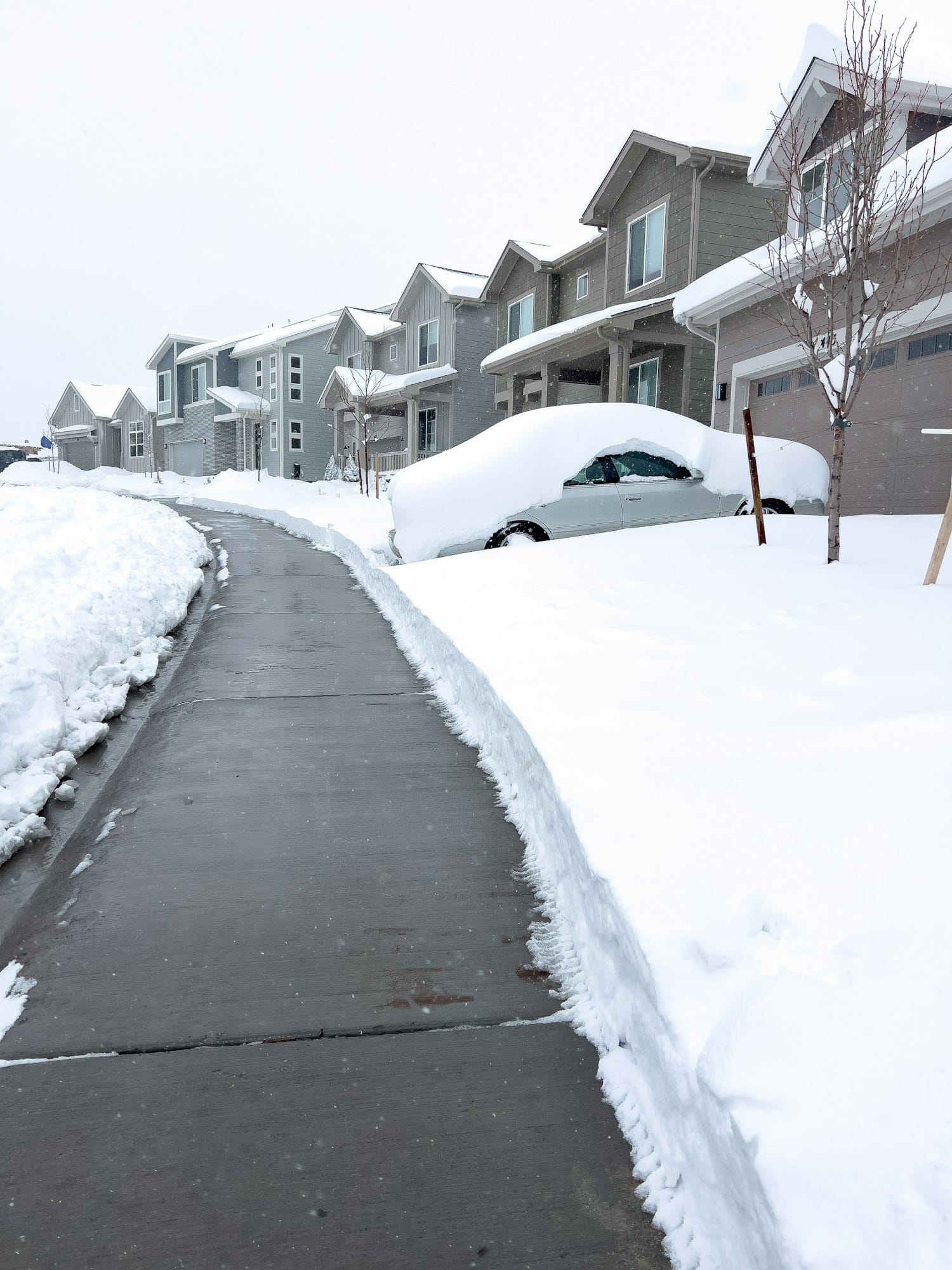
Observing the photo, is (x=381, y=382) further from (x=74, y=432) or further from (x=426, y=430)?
(x=74, y=432)

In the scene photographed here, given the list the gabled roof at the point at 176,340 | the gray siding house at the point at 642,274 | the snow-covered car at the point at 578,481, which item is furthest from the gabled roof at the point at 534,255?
the gabled roof at the point at 176,340

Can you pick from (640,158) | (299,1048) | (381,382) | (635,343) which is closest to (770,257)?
(299,1048)

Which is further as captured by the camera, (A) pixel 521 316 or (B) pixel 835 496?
(A) pixel 521 316

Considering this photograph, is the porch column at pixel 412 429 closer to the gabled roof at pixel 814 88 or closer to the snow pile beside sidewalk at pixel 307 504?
the snow pile beside sidewalk at pixel 307 504

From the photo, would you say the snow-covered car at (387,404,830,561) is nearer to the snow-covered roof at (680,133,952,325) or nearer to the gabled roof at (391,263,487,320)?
the snow-covered roof at (680,133,952,325)

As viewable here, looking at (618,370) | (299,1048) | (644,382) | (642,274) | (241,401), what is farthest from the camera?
(241,401)

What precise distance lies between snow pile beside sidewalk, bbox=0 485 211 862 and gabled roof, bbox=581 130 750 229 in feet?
40.3

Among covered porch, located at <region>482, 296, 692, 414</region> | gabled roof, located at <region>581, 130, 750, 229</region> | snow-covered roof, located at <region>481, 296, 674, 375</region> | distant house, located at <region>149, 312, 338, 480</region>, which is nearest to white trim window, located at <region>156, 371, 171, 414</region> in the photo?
distant house, located at <region>149, 312, 338, 480</region>

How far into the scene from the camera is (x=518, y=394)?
23.0 meters

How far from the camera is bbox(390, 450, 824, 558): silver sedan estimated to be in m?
9.88

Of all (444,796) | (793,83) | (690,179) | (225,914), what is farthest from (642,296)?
(225,914)

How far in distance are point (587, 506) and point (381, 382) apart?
21554 mm

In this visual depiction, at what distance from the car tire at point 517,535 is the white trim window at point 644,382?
10261 mm

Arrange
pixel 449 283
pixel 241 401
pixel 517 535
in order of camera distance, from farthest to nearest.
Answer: pixel 241 401 → pixel 449 283 → pixel 517 535
